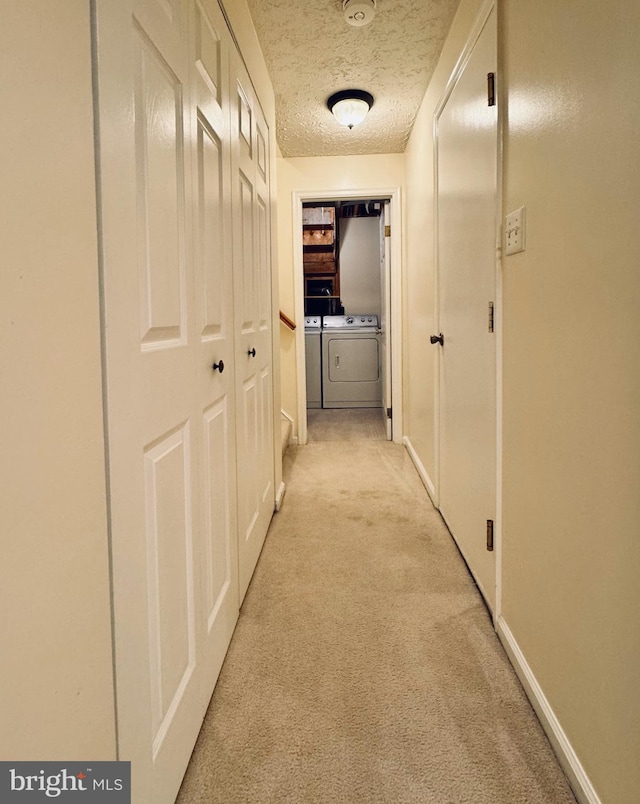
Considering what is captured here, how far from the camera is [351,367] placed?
584 centimetres

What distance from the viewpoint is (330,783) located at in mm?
1042

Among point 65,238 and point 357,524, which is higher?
point 65,238

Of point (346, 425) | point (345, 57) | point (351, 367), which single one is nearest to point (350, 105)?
point (345, 57)

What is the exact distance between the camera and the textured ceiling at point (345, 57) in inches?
81.9

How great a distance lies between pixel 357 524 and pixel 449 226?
142 centimetres

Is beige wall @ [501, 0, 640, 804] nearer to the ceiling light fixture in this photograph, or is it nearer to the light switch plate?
the light switch plate

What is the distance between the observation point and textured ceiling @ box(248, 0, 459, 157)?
6.82 feet

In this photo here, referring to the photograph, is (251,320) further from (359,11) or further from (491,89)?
(359,11)

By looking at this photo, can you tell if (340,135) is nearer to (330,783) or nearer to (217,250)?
(217,250)

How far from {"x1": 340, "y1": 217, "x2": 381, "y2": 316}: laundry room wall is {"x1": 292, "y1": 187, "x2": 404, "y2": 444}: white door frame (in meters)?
2.40

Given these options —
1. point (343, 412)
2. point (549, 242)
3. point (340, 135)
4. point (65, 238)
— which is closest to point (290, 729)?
point (65, 238)
